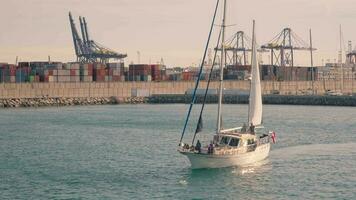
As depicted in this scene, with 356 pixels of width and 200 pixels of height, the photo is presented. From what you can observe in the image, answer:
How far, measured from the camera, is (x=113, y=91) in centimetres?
15088

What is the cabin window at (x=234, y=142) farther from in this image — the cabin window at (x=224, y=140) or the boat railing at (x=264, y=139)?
the boat railing at (x=264, y=139)

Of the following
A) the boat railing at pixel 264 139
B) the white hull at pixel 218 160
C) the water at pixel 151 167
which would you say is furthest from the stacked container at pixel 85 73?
the white hull at pixel 218 160

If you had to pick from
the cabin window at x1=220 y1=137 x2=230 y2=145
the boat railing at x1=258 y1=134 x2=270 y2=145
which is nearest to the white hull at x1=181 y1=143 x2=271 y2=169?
the cabin window at x1=220 y1=137 x2=230 y2=145

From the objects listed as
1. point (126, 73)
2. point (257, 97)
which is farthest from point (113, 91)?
point (257, 97)

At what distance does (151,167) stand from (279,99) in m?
87.5

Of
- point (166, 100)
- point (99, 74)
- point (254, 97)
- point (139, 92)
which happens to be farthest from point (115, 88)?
point (254, 97)

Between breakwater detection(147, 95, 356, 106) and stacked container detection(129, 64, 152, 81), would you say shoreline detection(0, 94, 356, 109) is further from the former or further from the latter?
stacked container detection(129, 64, 152, 81)

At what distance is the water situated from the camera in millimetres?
38969

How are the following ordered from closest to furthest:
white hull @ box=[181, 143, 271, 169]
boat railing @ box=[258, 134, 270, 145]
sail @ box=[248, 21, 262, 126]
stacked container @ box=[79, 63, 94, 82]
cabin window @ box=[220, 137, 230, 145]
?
white hull @ box=[181, 143, 271, 169] < cabin window @ box=[220, 137, 230, 145] < boat railing @ box=[258, 134, 270, 145] < sail @ box=[248, 21, 262, 126] < stacked container @ box=[79, 63, 94, 82]

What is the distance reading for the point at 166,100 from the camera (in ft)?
465

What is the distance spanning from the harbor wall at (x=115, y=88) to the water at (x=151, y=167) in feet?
183

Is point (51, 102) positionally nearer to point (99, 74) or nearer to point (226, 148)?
point (99, 74)

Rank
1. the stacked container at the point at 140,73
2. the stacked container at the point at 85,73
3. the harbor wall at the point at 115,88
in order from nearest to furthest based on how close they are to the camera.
→ the harbor wall at the point at 115,88 → the stacked container at the point at 85,73 → the stacked container at the point at 140,73

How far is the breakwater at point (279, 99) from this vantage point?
411 feet
